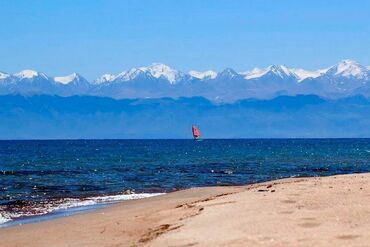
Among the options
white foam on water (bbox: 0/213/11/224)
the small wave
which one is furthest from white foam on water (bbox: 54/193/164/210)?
white foam on water (bbox: 0/213/11/224)

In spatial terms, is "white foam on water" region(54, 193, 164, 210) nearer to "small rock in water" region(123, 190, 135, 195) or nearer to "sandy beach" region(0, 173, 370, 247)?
"small rock in water" region(123, 190, 135, 195)

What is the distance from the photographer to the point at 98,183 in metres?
54.0

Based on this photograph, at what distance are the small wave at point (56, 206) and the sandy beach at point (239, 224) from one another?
16.5 ft

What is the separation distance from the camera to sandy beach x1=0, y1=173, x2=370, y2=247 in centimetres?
1695

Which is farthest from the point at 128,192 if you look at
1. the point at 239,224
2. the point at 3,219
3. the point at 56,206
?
the point at 239,224

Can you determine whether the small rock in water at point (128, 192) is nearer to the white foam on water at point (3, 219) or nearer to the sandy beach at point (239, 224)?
the white foam on water at point (3, 219)

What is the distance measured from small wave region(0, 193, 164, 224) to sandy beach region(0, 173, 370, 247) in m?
5.02

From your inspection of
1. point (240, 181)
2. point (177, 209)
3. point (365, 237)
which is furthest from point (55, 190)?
point (365, 237)

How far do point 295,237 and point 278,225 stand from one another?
1409 mm

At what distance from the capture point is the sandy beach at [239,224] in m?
17.0

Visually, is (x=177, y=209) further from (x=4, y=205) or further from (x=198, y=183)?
(x=198, y=183)

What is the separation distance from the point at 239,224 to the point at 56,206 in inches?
734

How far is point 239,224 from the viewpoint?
1867 centimetres

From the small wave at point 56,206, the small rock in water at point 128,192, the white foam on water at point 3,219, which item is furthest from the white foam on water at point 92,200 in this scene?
the white foam on water at point 3,219
